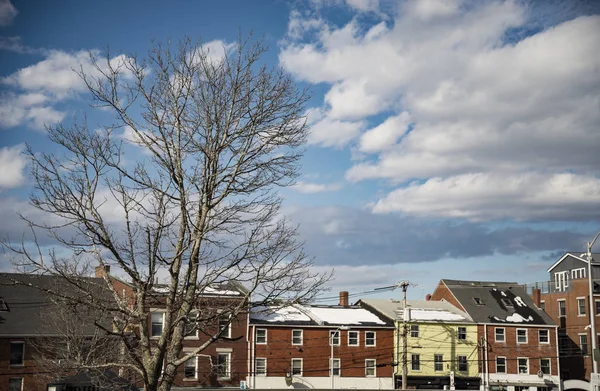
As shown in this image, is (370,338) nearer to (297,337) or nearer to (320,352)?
(320,352)

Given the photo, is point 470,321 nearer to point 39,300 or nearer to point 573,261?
point 573,261

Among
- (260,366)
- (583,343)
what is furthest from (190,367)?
(583,343)

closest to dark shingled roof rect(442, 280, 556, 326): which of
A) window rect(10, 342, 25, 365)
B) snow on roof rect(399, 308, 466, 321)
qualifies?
snow on roof rect(399, 308, 466, 321)

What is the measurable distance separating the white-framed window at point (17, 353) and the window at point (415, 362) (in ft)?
117

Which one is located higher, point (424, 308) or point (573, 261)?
point (573, 261)

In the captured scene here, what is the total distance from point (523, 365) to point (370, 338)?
Result: 54.6ft

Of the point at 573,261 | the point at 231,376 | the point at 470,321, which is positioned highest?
the point at 573,261

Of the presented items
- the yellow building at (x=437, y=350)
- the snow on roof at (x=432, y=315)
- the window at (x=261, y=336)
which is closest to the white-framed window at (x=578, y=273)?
the yellow building at (x=437, y=350)

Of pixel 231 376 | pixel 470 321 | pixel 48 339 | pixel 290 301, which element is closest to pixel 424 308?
pixel 470 321

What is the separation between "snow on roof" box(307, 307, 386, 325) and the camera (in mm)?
64156

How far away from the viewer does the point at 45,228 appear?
12.6 m

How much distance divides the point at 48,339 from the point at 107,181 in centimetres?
4147

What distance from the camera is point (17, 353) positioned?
52875 mm

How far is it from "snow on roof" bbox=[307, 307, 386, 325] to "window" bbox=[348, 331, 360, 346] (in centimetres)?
130
